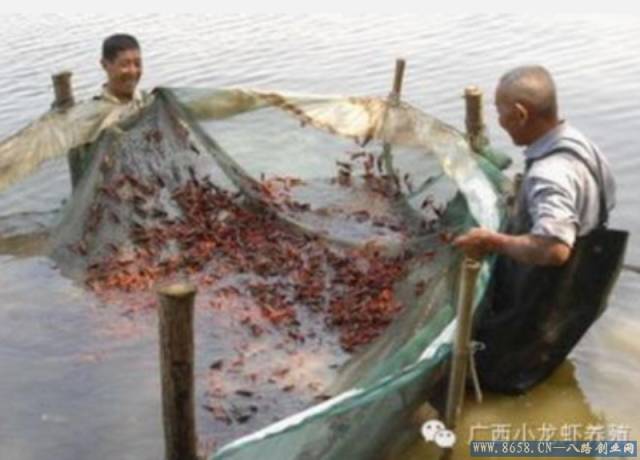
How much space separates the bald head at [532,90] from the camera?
13.9ft

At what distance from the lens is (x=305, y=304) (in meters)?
6.61

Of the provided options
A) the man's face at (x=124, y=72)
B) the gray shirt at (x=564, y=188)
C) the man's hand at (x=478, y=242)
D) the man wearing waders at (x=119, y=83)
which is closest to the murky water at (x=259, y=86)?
the man wearing waders at (x=119, y=83)

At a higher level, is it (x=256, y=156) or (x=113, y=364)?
(x=256, y=156)

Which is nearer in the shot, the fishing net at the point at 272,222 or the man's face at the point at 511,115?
the man's face at the point at 511,115

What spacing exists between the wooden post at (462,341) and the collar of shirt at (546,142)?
2.38 ft

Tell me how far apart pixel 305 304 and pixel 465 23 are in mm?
14658

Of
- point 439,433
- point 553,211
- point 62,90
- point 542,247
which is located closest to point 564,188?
point 553,211

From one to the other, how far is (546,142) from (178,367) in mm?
→ 2395

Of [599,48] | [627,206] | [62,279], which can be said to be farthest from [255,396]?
[599,48]

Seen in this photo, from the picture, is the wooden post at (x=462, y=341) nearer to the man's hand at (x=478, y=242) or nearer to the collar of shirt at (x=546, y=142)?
the man's hand at (x=478, y=242)

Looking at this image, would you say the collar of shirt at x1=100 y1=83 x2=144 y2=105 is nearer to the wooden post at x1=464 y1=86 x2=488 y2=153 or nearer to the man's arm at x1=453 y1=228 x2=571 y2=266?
the wooden post at x1=464 y1=86 x2=488 y2=153

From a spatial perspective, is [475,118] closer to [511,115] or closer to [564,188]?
[511,115]

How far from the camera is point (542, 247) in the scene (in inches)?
157

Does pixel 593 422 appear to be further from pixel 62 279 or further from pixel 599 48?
pixel 599 48
